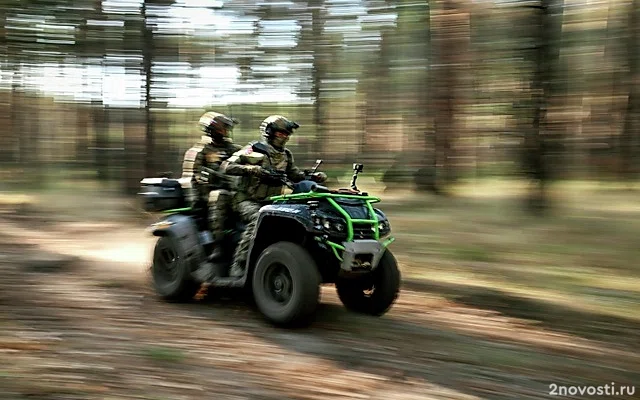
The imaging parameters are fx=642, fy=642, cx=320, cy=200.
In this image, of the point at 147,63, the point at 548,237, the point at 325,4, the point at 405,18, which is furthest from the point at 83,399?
the point at 325,4

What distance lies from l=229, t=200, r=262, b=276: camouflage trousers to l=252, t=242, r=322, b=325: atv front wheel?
1.33ft

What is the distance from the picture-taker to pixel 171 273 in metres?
7.92

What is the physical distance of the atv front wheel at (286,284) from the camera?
6.14 metres

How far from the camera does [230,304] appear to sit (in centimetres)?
766

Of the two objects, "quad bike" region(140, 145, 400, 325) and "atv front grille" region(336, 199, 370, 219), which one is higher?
"atv front grille" region(336, 199, 370, 219)

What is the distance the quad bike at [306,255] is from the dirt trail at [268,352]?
26 cm

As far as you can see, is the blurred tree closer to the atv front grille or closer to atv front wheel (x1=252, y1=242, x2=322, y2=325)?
the atv front grille

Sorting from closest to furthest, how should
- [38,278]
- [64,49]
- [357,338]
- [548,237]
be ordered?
[357,338]
[38,278]
[548,237]
[64,49]

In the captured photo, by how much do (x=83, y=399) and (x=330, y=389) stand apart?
1756mm

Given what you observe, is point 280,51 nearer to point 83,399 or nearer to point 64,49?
point 64,49

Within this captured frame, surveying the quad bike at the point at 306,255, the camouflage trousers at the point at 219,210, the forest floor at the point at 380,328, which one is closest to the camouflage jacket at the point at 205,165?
the camouflage trousers at the point at 219,210

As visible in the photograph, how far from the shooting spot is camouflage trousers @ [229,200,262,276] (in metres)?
7.02

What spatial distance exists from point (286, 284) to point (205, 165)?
210 centimetres

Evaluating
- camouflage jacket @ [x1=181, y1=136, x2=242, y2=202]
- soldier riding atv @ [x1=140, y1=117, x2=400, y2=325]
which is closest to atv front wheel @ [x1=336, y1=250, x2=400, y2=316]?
soldier riding atv @ [x1=140, y1=117, x2=400, y2=325]
